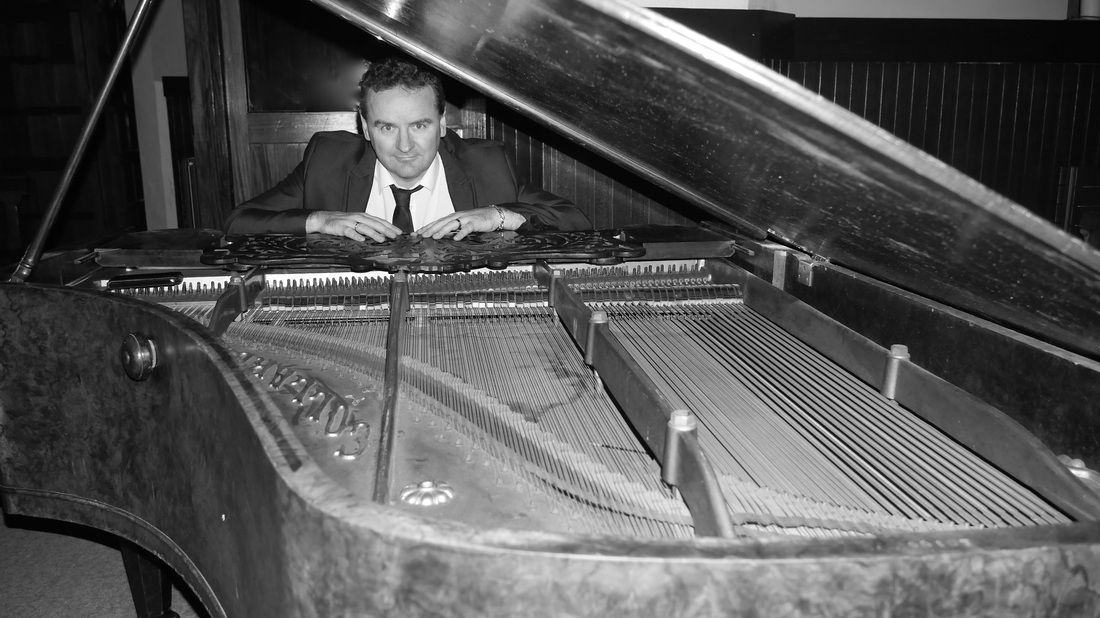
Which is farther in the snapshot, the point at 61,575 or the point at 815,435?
the point at 61,575

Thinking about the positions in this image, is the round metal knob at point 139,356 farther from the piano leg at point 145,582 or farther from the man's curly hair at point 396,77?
the man's curly hair at point 396,77

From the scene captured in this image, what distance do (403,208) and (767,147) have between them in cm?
189

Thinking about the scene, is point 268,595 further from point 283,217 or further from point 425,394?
point 283,217

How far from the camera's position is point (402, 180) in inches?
108

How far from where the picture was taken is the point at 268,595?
2.61ft

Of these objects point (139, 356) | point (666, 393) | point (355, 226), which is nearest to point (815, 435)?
point (666, 393)

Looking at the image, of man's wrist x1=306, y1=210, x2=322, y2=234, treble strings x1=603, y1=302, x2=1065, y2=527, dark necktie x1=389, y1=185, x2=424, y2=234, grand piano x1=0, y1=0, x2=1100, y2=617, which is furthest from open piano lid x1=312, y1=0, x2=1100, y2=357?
dark necktie x1=389, y1=185, x2=424, y2=234

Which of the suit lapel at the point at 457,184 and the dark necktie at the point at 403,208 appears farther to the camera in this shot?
the suit lapel at the point at 457,184

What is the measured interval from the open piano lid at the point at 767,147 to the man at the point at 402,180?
0.89m

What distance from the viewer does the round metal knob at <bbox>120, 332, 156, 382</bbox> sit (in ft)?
4.08

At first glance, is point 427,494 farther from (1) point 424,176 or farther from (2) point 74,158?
(1) point 424,176

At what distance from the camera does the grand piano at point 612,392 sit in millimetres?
642

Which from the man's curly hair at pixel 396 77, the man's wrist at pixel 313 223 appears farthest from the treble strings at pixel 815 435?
the man's curly hair at pixel 396 77

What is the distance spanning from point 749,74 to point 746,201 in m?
0.52
